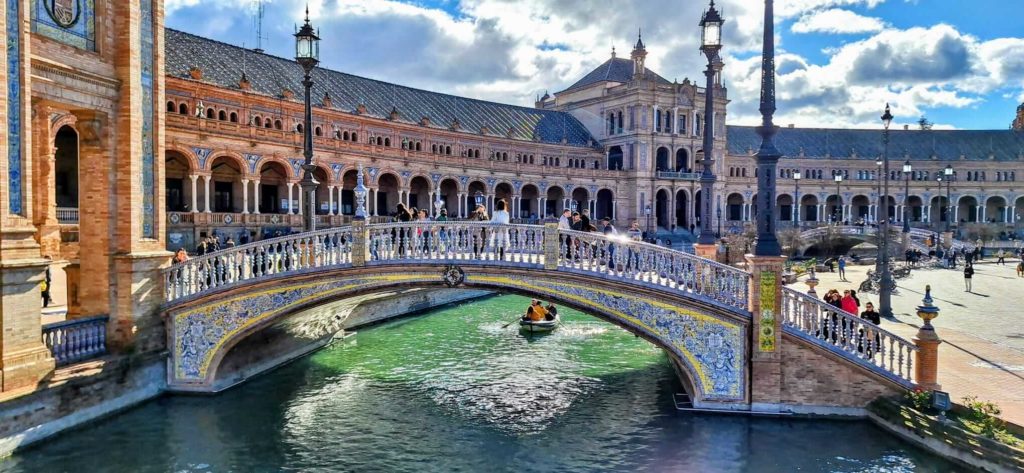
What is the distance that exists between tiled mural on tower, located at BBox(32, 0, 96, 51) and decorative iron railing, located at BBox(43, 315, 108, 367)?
5620 millimetres

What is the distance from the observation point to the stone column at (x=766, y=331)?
12.8m

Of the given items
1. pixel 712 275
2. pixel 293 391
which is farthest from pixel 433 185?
pixel 712 275

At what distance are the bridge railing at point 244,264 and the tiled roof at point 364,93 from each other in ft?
86.3

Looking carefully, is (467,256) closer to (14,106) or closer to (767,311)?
(767,311)

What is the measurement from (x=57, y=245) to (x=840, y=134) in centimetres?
8321

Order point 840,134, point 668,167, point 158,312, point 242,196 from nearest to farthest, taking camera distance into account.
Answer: point 158,312, point 242,196, point 668,167, point 840,134

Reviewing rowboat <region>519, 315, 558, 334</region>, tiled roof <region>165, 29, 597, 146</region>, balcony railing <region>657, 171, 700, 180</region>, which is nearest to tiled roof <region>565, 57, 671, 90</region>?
tiled roof <region>165, 29, 597, 146</region>

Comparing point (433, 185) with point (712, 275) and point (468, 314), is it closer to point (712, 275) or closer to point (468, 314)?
point (468, 314)

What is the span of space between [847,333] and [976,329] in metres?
8.85

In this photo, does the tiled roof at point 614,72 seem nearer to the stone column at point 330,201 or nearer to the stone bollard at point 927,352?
the stone column at point 330,201

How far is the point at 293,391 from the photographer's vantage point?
1608 cm

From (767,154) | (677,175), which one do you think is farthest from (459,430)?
(677,175)

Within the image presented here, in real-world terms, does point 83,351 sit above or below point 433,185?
below

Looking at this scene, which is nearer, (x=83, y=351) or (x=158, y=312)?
(x=83, y=351)
